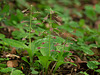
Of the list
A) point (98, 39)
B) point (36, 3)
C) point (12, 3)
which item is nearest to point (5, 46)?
point (98, 39)

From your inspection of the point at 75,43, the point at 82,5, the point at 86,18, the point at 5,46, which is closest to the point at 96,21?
the point at 86,18

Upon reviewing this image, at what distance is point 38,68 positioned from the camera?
2195 millimetres

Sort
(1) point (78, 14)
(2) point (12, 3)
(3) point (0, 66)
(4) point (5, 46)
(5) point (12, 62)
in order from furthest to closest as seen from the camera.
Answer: (1) point (78, 14) < (2) point (12, 3) < (4) point (5, 46) < (5) point (12, 62) < (3) point (0, 66)

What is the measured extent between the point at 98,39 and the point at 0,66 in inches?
86.1

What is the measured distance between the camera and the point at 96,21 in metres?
5.75

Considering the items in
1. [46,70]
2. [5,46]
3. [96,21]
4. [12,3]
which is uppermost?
[12,3]

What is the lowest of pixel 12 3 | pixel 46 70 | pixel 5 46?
pixel 46 70

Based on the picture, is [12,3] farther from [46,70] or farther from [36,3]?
[46,70]

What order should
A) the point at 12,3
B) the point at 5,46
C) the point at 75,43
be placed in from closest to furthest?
1. the point at 5,46
2. the point at 75,43
3. the point at 12,3

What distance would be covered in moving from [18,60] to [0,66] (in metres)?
0.36

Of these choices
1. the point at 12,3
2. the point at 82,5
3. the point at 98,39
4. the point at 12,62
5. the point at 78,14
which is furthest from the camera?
the point at 82,5

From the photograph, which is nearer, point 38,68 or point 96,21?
point 38,68

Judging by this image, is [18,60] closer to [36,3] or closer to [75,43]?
[75,43]

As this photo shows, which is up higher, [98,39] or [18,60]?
[98,39]
